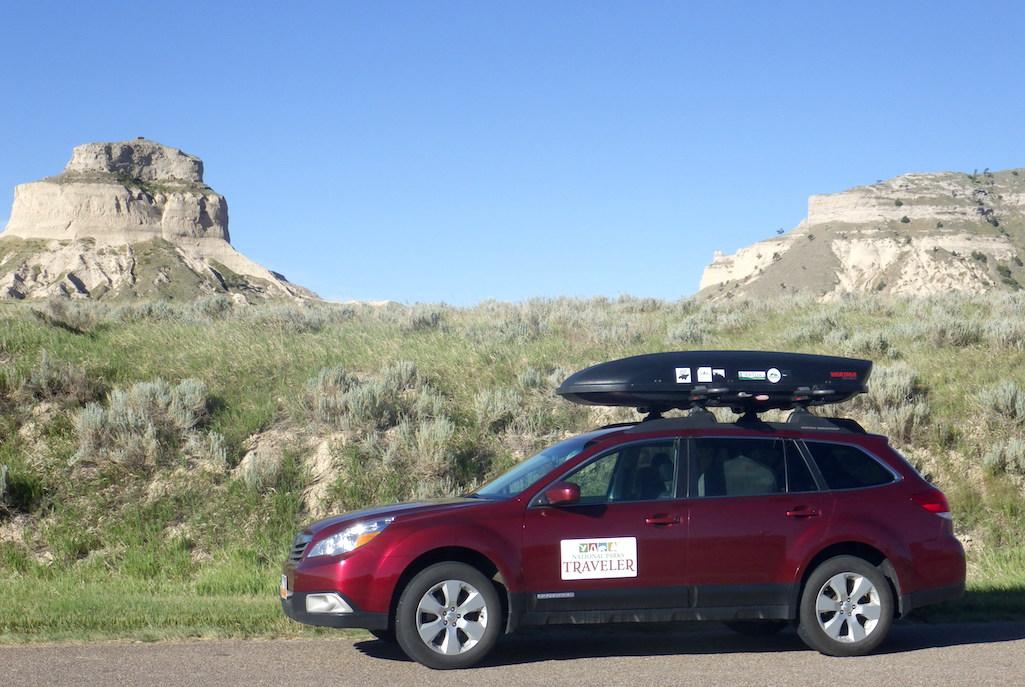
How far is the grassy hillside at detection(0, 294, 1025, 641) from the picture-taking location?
11500mm

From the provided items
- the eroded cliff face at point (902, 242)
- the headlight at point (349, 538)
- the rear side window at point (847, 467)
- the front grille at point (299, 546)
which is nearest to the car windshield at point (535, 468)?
the headlight at point (349, 538)

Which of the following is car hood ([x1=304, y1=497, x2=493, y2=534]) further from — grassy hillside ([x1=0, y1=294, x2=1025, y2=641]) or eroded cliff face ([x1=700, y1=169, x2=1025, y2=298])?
eroded cliff face ([x1=700, y1=169, x2=1025, y2=298])

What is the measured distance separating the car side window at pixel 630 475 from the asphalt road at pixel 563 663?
1130 millimetres

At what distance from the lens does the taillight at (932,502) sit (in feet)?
27.0

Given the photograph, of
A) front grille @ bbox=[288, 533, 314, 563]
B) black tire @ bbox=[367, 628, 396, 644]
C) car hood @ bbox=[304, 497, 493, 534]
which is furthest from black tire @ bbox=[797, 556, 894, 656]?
front grille @ bbox=[288, 533, 314, 563]

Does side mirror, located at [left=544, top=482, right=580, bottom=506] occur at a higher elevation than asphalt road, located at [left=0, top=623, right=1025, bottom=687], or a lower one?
higher

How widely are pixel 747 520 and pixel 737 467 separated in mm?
417

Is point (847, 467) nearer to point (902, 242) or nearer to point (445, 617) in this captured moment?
point (445, 617)

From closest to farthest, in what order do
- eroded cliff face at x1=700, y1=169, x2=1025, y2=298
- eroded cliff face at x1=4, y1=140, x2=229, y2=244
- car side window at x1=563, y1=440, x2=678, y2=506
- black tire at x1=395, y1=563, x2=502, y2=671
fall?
black tire at x1=395, y1=563, x2=502, y2=671 < car side window at x1=563, y1=440, x2=678, y2=506 < eroded cliff face at x1=700, y1=169, x2=1025, y2=298 < eroded cliff face at x1=4, y1=140, x2=229, y2=244

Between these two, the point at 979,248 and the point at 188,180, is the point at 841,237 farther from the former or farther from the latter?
the point at 188,180

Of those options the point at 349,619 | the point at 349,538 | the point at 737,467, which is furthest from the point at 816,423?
the point at 349,619

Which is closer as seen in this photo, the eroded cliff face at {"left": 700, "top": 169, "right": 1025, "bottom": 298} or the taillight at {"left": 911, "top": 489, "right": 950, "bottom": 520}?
the taillight at {"left": 911, "top": 489, "right": 950, "bottom": 520}

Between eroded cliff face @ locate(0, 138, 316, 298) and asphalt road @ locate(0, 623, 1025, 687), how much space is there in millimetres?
96558

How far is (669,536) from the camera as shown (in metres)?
7.82
